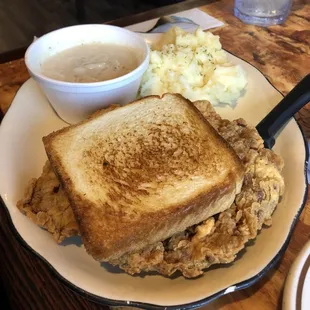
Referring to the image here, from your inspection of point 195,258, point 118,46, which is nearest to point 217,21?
point 118,46

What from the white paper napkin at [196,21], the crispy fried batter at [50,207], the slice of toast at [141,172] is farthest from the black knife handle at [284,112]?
the white paper napkin at [196,21]

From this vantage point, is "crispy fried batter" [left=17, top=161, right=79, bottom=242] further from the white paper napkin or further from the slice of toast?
the white paper napkin

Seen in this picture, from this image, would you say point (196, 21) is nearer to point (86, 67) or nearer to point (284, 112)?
point (86, 67)

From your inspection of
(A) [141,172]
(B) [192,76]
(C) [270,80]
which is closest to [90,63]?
(B) [192,76]

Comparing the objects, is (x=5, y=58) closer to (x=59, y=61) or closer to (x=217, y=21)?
(x=59, y=61)

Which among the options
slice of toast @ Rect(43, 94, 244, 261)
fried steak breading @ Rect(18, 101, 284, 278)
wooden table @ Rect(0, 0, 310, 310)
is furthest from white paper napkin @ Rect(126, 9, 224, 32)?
fried steak breading @ Rect(18, 101, 284, 278)

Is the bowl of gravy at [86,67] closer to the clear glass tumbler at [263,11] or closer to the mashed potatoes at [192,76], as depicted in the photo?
the mashed potatoes at [192,76]
